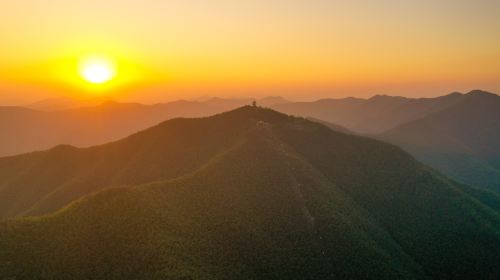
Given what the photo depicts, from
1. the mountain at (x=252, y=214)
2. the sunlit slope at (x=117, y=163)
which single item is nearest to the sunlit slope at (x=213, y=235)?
the mountain at (x=252, y=214)

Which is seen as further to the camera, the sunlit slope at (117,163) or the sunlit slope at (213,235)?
the sunlit slope at (117,163)

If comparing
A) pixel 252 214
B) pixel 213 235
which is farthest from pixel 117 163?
pixel 213 235

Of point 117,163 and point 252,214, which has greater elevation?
point 117,163

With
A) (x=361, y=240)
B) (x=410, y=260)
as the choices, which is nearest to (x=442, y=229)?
(x=410, y=260)

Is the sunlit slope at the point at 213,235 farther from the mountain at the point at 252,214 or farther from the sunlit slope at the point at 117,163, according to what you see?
the sunlit slope at the point at 117,163

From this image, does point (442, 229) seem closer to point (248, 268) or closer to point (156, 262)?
point (248, 268)

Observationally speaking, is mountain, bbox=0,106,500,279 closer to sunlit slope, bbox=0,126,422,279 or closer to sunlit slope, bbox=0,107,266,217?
sunlit slope, bbox=0,126,422,279

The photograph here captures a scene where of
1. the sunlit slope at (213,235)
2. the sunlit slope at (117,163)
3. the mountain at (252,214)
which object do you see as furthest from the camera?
the sunlit slope at (117,163)

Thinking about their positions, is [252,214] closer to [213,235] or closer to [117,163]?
[213,235]
